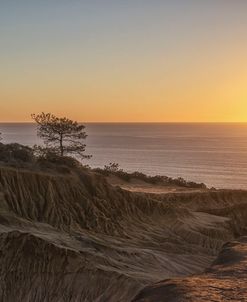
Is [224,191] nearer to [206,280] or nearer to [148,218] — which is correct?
[148,218]

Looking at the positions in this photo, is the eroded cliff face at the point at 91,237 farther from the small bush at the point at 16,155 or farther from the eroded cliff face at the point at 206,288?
the eroded cliff face at the point at 206,288

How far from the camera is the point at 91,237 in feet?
95.4

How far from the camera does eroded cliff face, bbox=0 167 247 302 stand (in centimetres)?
2330

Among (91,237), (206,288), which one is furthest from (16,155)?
(206,288)

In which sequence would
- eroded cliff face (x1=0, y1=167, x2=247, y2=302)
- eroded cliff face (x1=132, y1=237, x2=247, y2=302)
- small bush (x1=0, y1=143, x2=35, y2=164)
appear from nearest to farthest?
1. eroded cliff face (x1=132, y1=237, x2=247, y2=302)
2. eroded cliff face (x1=0, y1=167, x2=247, y2=302)
3. small bush (x1=0, y1=143, x2=35, y2=164)

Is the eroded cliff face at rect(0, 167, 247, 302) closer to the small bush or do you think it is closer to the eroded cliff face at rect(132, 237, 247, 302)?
the small bush

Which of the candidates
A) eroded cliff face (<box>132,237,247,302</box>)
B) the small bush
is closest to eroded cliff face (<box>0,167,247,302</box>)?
the small bush

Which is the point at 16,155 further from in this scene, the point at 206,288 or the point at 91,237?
the point at 206,288

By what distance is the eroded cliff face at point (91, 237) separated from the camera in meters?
23.3

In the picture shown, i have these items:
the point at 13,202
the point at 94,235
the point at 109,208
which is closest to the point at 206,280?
the point at 94,235

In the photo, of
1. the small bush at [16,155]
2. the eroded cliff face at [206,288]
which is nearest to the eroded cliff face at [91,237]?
the small bush at [16,155]

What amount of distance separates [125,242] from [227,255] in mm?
13316

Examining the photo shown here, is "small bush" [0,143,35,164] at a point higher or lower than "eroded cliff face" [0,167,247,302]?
higher

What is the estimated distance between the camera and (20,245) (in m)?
24.5
